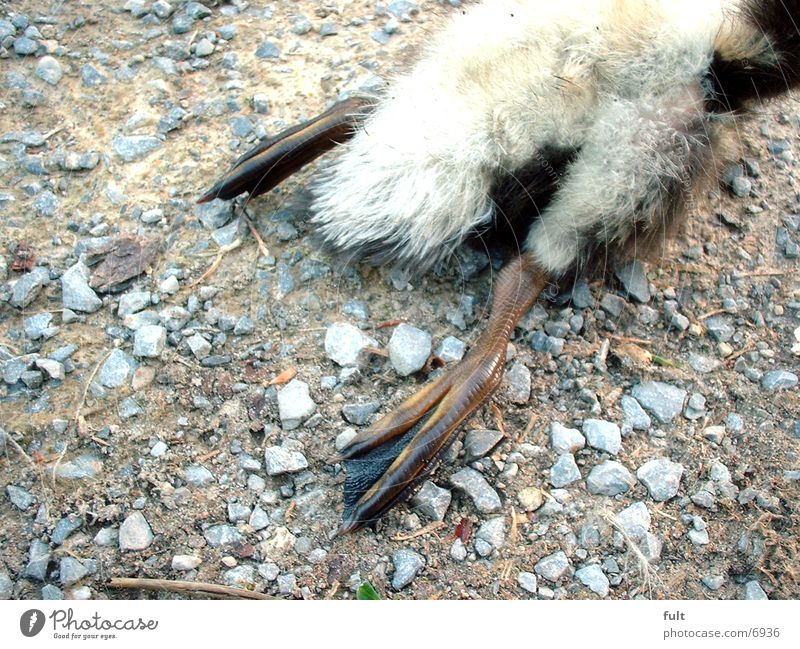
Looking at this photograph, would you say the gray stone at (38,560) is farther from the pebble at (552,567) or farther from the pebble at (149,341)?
the pebble at (552,567)

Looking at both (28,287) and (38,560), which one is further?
(28,287)

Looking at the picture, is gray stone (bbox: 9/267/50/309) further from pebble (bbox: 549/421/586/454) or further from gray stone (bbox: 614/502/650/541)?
gray stone (bbox: 614/502/650/541)

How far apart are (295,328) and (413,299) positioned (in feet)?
1.09

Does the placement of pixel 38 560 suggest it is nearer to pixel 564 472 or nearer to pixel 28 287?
pixel 28 287

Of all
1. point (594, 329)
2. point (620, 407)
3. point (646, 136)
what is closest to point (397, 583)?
point (620, 407)

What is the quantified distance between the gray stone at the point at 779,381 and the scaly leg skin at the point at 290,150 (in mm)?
1299

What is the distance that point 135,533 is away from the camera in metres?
1.72

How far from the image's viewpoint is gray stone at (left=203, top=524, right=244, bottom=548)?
1727mm

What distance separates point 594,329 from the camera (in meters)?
2.12

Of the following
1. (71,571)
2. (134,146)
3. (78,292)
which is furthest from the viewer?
(134,146)

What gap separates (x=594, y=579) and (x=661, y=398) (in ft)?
1.74

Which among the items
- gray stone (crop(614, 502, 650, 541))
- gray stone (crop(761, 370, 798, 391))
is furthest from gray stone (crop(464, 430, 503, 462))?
gray stone (crop(761, 370, 798, 391))

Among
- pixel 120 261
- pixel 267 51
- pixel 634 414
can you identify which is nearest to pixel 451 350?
pixel 634 414

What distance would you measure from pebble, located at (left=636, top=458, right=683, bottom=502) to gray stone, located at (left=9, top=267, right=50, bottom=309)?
A: 5.38ft
